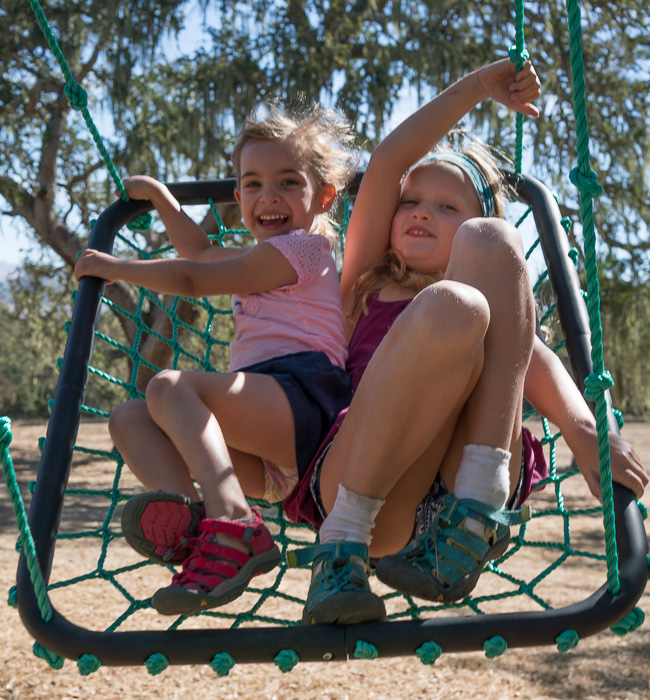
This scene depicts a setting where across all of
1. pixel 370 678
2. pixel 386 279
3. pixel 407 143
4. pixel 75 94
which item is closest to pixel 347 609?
pixel 386 279

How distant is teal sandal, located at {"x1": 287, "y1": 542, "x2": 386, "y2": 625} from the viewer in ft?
3.06

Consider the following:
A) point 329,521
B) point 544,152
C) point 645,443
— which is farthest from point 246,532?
point 645,443

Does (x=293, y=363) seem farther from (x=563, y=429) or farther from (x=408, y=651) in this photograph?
(x=408, y=651)

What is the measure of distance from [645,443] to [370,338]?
9780 mm

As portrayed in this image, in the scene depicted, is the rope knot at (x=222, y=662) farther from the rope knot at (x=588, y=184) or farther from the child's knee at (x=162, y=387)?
the rope knot at (x=588, y=184)

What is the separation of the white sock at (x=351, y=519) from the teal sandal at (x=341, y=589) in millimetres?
15

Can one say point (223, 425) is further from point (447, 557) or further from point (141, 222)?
point (141, 222)

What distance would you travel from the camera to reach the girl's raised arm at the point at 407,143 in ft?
4.68

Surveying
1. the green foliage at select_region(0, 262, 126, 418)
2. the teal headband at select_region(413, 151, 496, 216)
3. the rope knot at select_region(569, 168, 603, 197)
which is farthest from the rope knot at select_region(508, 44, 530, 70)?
the green foliage at select_region(0, 262, 126, 418)

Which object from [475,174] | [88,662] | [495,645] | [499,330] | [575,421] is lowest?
[88,662]

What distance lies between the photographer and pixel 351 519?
1032 millimetres

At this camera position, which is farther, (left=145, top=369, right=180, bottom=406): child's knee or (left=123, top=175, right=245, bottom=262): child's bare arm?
(left=123, top=175, right=245, bottom=262): child's bare arm

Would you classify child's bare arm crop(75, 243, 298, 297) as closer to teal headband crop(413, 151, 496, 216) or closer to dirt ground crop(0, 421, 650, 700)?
teal headband crop(413, 151, 496, 216)

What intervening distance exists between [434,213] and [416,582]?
0.73m
